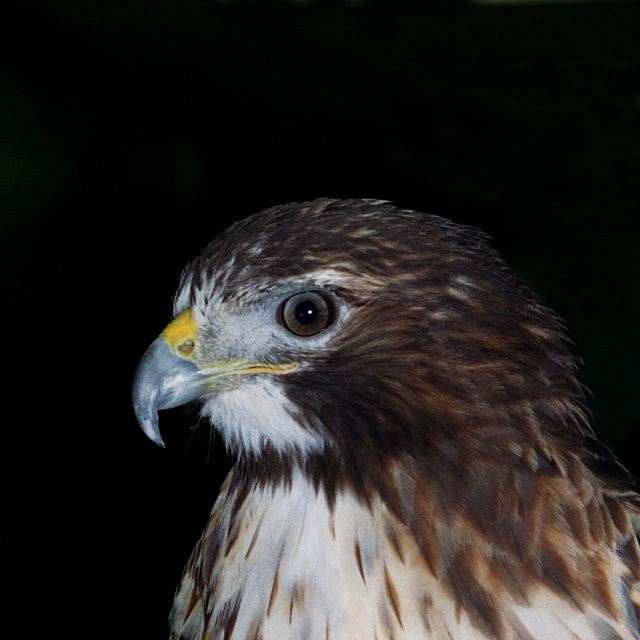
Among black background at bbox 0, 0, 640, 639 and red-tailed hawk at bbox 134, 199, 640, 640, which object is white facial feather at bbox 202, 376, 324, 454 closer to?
red-tailed hawk at bbox 134, 199, 640, 640

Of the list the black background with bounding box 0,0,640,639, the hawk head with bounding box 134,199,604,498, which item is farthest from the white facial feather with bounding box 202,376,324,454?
the black background with bounding box 0,0,640,639

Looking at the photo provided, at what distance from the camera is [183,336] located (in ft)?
4.07

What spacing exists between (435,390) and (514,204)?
2.40 metres

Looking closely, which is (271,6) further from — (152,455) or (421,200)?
(152,455)

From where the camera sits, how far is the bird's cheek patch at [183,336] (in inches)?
48.8

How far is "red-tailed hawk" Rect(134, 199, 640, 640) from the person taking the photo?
113 cm

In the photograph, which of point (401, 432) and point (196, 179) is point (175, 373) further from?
point (196, 179)

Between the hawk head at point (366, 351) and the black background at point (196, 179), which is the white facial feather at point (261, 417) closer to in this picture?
the hawk head at point (366, 351)

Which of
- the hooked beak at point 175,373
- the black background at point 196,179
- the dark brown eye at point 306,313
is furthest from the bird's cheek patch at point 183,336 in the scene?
the black background at point 196,179

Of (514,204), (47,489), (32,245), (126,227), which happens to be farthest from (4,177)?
(514,204)

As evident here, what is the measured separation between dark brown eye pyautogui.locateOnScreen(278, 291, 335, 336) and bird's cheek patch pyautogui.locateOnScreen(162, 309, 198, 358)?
0.16 meters

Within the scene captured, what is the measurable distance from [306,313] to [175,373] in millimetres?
239

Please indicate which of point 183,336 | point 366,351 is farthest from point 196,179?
point 366,351

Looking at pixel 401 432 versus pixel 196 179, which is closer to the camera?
→ pixel 401 432
